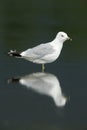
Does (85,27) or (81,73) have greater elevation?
(85,27)

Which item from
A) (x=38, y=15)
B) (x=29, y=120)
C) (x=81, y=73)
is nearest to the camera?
(x=29, y=120)

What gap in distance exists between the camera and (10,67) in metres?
7.81

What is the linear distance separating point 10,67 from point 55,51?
0.76 m

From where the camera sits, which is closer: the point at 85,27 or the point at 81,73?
the point at 81,73

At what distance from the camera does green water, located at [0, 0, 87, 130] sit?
5.65m

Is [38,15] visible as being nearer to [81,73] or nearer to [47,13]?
[47,13]

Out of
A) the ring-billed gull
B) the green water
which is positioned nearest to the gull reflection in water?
the green water

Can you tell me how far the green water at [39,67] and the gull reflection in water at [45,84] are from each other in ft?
0.16

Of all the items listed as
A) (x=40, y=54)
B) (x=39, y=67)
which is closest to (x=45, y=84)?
(x=40, y=54)

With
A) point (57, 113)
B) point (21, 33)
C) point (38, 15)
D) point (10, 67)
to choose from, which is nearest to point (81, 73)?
point (10, 67)

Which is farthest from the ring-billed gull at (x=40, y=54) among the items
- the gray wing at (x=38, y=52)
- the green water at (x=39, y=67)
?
the green water at (x=39, y=67)

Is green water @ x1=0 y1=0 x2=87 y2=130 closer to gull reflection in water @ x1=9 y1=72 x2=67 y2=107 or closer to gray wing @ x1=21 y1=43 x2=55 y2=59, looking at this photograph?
gull reflection in water @ x1=9 y1=72 x2=67 y2=107

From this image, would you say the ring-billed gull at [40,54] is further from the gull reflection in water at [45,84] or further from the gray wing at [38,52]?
the gull reflection in water at [45,84]

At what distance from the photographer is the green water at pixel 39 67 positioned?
565 cm
